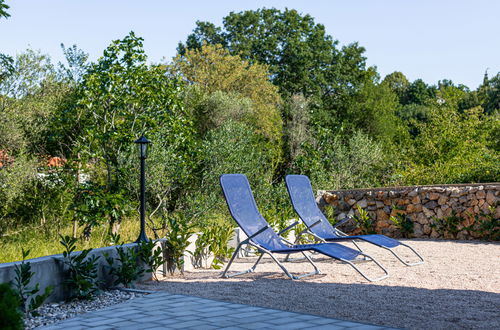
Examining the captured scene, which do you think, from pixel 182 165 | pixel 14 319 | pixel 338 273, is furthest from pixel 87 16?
pixel 14 319

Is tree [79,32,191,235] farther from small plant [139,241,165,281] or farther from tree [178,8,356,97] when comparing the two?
tree [178,8,356,97]

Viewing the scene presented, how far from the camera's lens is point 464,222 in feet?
32.3

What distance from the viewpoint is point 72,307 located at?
15.1 feet

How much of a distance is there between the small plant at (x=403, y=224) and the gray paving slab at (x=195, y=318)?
6500 millimetres

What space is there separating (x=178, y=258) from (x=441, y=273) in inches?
119

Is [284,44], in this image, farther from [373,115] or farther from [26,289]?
[26,289]

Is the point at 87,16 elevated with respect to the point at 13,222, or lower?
elevated

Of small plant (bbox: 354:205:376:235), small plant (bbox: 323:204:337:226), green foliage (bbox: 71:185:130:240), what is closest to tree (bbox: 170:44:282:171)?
small plant (bbox: 323:204:337:226)

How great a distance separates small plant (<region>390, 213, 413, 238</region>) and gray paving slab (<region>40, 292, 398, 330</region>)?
650cm

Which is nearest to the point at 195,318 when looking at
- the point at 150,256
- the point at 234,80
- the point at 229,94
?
the point at 150,256

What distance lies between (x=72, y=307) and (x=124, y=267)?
31.1 inches

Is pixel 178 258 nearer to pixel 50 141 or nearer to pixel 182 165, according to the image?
pixel 182 165

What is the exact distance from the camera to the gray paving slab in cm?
381

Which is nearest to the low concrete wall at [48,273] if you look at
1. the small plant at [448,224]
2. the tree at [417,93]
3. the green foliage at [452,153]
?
the small plant at [448,224]
